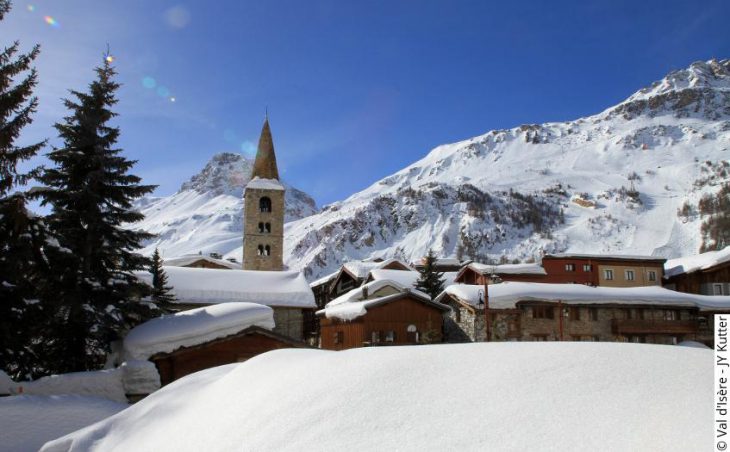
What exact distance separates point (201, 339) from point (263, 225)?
1363 inches

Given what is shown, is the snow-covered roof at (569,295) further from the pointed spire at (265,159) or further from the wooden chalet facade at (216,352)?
the pointed spire at (265,159)

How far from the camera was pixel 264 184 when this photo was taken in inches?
2106

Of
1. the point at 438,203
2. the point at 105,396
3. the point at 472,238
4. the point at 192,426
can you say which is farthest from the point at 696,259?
the point at 438,203

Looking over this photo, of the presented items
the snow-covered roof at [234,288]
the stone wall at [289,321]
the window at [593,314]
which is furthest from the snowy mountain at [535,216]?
the stone wall at [289,321]

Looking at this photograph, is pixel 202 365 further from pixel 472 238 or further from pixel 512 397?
pixel 472 238

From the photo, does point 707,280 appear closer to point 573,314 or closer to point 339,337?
point 573,314

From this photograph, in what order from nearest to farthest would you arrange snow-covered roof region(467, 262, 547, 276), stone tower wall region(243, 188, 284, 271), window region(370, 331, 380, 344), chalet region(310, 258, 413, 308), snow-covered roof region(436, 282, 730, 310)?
window region(370, 331, 380, 344) < snow-covered roof region(436, 282, 730, 310) < snow-covered roof region(467, 262, 547, 276) < stone tower wall region(243, 188, 284, 271) < chalet region(310, 258, 413, 308)

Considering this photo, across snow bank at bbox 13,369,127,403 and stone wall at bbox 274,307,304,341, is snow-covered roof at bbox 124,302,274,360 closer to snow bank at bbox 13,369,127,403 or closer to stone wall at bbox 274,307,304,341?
snow bank at bbox 13,369,127,403

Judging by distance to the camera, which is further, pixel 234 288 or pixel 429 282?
pixel 429 282

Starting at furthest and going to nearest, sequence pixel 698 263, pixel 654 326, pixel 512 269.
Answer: pixel 698 263 → pixel 512 269 → pixel 654 326

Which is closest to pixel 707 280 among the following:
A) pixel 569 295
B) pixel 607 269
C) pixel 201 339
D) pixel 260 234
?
pixel 607 269

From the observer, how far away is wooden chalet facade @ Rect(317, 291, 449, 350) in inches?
1300

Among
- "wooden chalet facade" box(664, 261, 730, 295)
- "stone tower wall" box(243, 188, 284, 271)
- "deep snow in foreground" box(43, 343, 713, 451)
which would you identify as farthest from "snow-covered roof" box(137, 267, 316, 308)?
"wooden chalet facade" box(664, 261, 730, 295)

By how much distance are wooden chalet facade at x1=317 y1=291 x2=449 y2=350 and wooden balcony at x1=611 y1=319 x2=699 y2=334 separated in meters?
12.2
